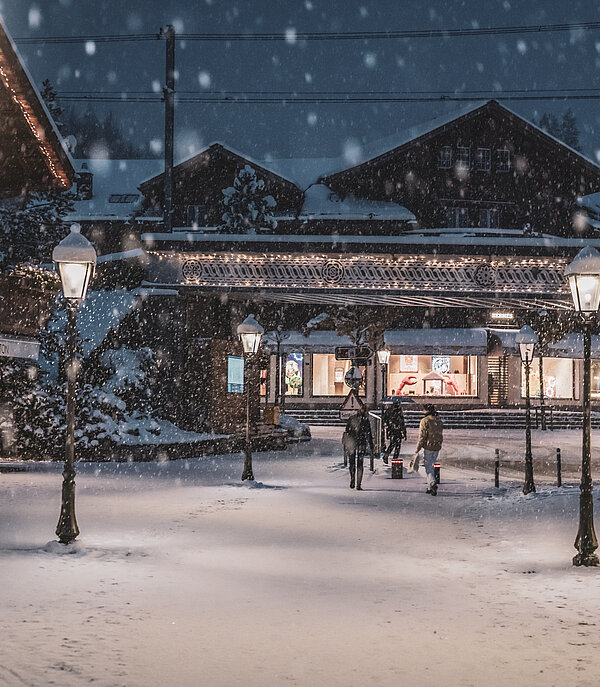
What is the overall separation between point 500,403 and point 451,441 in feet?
65.1

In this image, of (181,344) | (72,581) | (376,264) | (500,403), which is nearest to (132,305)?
(181,344)

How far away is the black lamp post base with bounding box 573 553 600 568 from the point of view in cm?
1131

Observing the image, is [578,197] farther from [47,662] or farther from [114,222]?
[47,662]

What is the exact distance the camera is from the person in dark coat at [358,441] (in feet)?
67.3

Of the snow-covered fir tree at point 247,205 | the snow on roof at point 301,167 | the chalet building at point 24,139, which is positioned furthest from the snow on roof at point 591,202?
the chalet building at point 24,139

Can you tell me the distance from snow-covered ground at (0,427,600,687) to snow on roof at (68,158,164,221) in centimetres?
3486

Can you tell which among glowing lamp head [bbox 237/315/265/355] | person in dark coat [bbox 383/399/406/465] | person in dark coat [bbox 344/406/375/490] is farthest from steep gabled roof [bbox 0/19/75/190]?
person in dark coat [bbox 383/399/406/465]

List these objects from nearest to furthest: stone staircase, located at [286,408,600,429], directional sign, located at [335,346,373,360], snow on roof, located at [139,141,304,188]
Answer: directional sign, located at [335,346,373,360]
snow on roof, located at [139,141,304,188]
stone staircase, located at [286,408,600,429]

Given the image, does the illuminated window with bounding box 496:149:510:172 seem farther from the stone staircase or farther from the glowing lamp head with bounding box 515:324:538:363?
the glowing lamp head with bounding box 515:324:538:363

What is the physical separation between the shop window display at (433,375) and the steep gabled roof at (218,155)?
1461 centimetres

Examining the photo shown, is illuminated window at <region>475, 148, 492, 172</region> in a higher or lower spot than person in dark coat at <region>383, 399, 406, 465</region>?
higher

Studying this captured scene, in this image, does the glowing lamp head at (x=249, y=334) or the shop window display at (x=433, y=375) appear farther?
the shop window display at (x=433, y=375)

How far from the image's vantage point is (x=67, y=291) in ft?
42.4

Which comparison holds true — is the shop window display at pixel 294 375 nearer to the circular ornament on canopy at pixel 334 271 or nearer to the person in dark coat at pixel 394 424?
the person in dark coat at pixel 394 424
